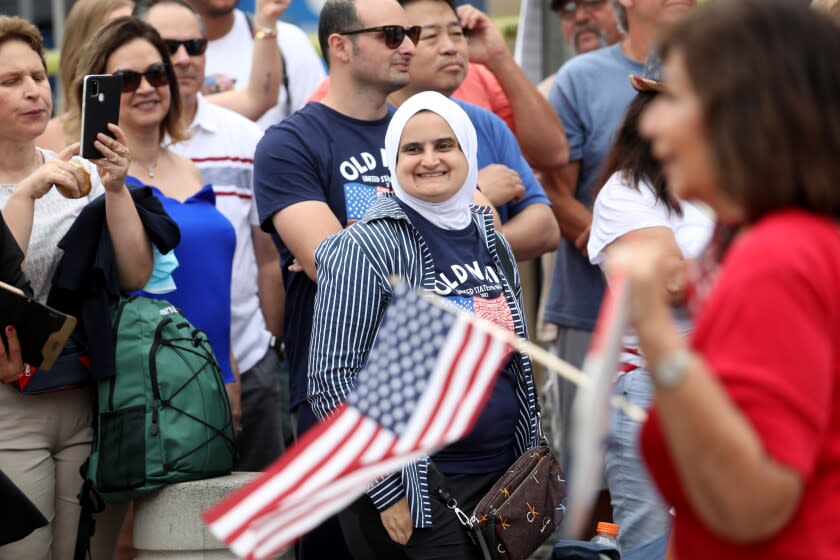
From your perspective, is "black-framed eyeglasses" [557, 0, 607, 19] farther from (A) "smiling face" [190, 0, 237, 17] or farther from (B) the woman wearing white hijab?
(B) the woman wearing white hijab

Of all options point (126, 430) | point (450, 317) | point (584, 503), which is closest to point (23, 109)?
point (126, 430)

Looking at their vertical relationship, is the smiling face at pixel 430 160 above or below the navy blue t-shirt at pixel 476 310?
above

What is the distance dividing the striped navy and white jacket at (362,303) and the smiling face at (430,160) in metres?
0.16

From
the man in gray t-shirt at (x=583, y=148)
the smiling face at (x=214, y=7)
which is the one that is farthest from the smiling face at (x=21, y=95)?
the man in gray t-shirt at (x=583, y=148)

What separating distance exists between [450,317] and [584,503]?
0.83 m

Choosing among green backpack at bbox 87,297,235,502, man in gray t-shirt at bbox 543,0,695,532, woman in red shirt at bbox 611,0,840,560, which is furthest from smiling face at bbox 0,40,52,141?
woman in red shirt at bbox 611,0,840,560

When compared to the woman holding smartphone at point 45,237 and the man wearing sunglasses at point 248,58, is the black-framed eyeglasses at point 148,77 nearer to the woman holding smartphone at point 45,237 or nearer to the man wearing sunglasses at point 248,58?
the woman holding smartphone at point 45,237

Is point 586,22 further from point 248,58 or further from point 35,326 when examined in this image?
point 35,326

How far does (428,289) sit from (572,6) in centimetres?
399

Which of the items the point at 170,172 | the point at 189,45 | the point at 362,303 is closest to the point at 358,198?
the point at 362,303

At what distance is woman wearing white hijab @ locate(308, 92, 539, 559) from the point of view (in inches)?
170

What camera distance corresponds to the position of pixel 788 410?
2.05m

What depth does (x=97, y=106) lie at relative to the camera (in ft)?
16.2

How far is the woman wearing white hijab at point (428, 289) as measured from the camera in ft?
14.2
